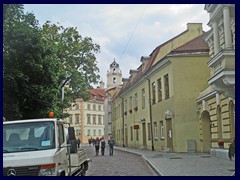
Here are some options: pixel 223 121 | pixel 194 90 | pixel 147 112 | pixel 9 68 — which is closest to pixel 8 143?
pixel 9 68

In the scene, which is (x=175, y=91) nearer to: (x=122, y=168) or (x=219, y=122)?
(x=219, y=122)

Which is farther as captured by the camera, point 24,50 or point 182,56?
point 182,56

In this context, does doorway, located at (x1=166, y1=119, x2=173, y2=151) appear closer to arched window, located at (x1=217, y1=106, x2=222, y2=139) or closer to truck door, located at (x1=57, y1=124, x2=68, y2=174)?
arched window, located at (x1=217, y1=106, x2=222, y2=139)

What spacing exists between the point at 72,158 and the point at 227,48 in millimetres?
5293

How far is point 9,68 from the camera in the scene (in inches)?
366

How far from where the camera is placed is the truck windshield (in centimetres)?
670

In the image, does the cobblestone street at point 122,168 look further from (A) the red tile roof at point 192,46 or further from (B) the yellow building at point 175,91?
(A) the red tile roof at point 192,46

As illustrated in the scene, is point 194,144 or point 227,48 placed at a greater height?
point 227,48

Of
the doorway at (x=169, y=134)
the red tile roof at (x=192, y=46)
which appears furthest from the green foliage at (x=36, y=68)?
the doorway at (x=169, y=134)

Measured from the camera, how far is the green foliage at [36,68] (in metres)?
9.15

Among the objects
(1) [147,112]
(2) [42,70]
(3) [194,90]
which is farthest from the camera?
(1) [147,112]

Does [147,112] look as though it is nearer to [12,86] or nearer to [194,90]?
[194,90]

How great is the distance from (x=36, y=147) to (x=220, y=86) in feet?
21.3

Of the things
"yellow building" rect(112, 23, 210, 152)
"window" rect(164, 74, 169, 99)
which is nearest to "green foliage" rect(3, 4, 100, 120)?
"yellow building" rect(112, 23, 210, 152)
